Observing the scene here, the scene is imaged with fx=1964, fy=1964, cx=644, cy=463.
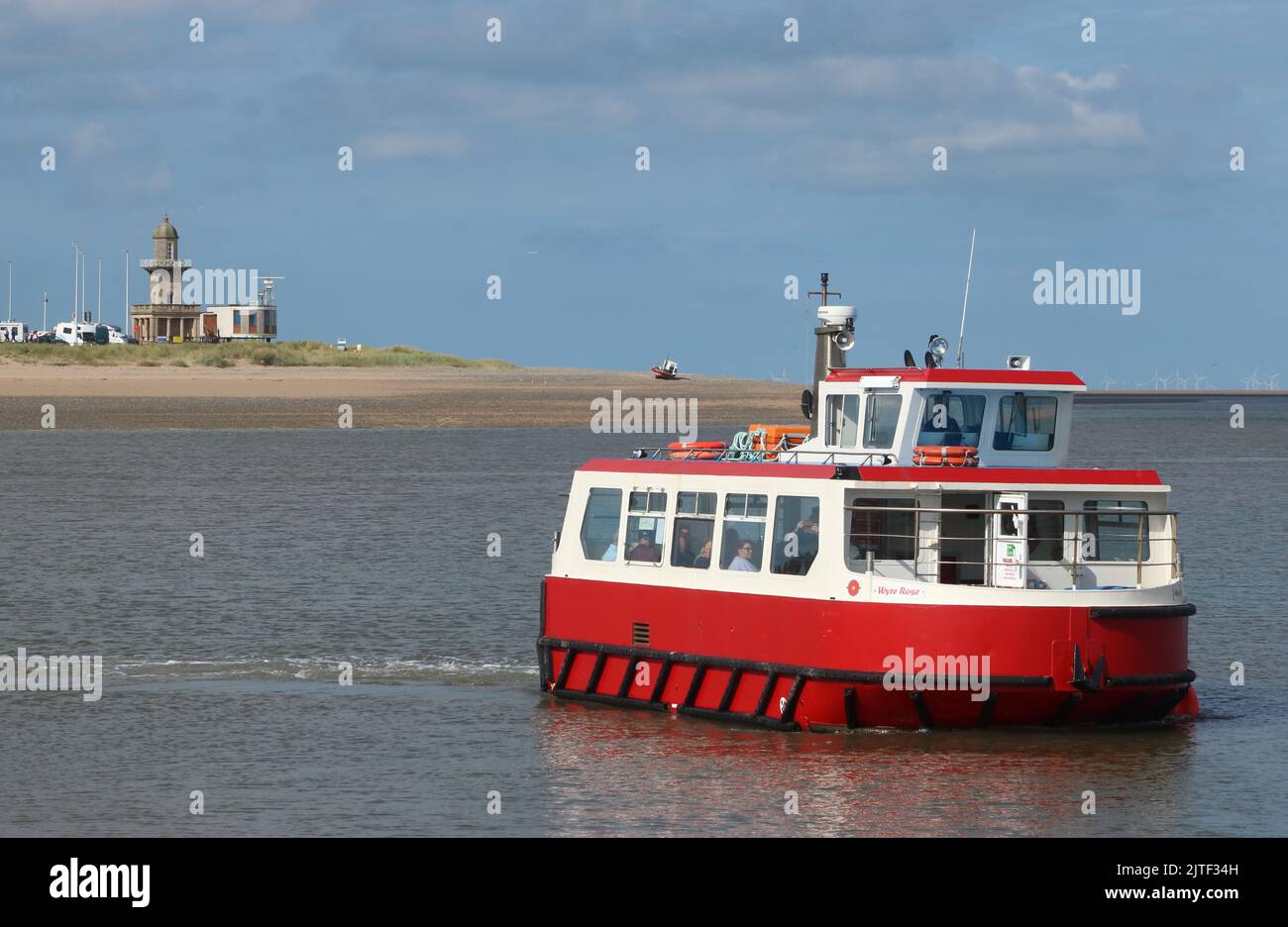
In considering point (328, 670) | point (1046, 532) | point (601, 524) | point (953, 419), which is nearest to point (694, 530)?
point (601, 524)

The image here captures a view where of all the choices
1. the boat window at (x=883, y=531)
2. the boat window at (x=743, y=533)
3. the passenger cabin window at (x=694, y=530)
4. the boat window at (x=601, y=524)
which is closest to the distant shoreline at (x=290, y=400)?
the boat window at (x=601, y=524)

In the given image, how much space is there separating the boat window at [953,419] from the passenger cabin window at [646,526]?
361 cm

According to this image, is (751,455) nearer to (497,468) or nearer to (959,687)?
(959,687)

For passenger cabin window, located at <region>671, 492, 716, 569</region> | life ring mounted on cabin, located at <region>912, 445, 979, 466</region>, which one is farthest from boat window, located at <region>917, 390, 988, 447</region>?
passenger cabin window, located at <region>671, 492, 716, 569</region>

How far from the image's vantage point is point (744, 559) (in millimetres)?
25047

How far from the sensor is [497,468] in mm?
80375

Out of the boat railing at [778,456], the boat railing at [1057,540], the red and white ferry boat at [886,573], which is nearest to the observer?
the red and white ferry boat at [886,573]

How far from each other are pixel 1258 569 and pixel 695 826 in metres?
27.6

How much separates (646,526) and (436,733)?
395 cm

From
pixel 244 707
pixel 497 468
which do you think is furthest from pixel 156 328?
pixel 244 707

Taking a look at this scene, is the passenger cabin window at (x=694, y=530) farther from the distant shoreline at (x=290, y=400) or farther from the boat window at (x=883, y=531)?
the distant shoreline at (x=290, y=400)

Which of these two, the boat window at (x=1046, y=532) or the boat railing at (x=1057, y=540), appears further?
the boat window at (x=1046, y=532)

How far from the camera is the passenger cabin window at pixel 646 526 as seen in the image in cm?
2631

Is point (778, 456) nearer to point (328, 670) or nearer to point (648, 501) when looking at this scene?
point (648, 501)
